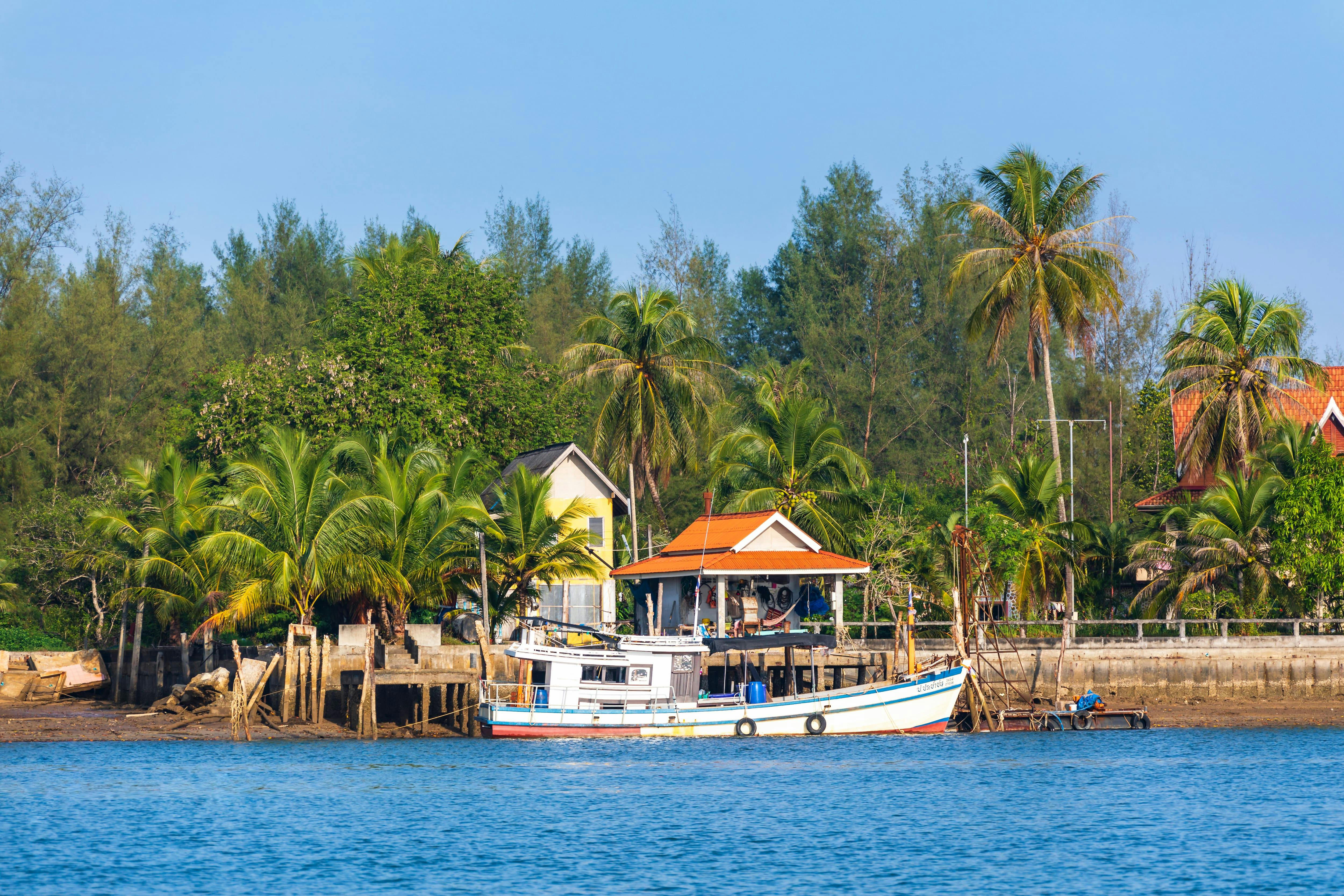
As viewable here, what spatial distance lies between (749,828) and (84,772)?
16024 mm

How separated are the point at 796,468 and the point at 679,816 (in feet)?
72.5

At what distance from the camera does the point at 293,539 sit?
39.4 meters

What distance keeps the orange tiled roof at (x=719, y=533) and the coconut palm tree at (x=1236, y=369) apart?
15.5 metres

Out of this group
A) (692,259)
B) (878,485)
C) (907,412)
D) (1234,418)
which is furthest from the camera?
(692,259)

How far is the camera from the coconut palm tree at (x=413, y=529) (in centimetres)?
3972

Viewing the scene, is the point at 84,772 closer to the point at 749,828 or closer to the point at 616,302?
the point at 749,828

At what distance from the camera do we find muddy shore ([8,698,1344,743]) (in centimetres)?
3847

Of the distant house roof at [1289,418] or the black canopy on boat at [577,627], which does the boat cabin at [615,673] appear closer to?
the black canopy on boat at [577,627]

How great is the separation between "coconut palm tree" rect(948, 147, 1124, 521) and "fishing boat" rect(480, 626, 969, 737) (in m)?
13.2

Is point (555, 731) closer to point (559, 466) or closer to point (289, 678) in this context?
point (289, 678)

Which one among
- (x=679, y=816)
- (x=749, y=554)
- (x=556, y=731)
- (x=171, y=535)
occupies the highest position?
(x=171, y=535)

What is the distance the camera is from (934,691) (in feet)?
130

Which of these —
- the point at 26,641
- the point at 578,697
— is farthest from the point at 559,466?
the point at 26,641

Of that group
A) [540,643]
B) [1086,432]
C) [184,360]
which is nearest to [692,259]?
[1086,432]
